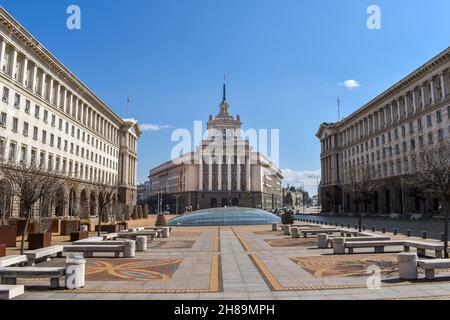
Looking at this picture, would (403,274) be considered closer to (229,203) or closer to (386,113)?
(386,113)

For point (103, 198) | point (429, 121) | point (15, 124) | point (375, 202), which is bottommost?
point (375, 202)

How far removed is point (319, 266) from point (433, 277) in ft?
14.4

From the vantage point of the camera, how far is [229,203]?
139m

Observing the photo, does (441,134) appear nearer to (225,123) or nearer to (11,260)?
(11,260)

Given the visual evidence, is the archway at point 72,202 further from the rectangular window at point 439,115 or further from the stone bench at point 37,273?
the rectangular window at point 439,115

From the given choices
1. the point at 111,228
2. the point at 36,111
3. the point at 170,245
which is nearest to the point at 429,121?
the point at 111,228

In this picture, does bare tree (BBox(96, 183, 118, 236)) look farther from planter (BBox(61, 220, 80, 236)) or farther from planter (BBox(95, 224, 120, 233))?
planter (BBox(61, 220, 80, 236))

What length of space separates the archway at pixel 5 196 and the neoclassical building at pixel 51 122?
0.09m

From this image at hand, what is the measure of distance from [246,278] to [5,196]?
2858 centimetres

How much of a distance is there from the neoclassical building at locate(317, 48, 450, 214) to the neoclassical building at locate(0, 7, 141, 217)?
50697 mm

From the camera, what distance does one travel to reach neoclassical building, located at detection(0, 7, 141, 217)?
42969mm

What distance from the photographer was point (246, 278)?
12922 mm

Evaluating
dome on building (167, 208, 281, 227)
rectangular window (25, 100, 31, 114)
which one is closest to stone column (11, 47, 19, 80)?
rectangular window (25, 100, 31, 114)
